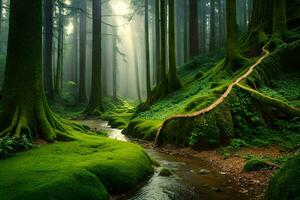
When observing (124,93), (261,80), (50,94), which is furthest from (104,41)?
(261,80)

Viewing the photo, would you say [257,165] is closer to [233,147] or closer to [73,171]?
[233,147]

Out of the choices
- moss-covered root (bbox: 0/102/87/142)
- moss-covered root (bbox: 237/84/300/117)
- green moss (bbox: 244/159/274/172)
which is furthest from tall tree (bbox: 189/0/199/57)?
green moss (bbox: 244/159/274/172)

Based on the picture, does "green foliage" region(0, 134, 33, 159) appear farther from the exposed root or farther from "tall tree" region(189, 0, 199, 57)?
"tall tree" region(189, 0, 199, 57)

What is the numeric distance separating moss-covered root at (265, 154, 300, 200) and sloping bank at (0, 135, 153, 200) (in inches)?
107

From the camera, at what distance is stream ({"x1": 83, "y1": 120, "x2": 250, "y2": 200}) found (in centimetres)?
610

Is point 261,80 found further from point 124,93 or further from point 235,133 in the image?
point 124,93

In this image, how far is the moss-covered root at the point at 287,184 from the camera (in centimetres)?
405

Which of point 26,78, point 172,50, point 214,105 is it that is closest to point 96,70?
point 172,50

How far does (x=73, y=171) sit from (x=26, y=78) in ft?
12.9

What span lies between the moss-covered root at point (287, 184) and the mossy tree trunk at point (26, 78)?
5.76m

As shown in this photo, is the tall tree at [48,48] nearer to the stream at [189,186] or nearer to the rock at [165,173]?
the stream at [189,186]

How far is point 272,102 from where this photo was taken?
1036 cm

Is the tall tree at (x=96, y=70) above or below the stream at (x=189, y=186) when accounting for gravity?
above

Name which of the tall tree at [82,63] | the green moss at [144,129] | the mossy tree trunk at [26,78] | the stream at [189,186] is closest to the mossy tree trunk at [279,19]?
the green moss at [144,129]
